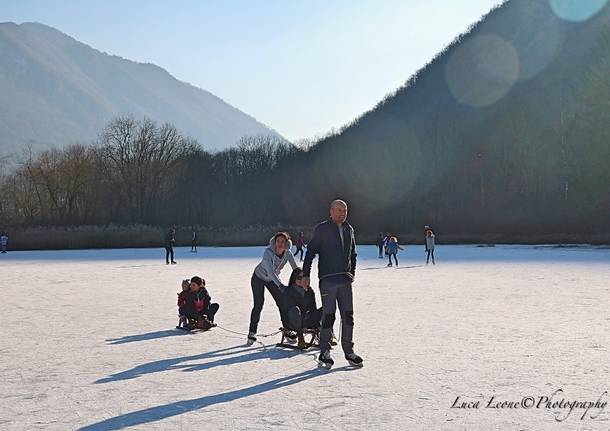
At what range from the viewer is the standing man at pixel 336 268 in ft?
23.7

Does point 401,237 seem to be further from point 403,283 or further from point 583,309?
point 583,309

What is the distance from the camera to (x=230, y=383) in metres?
6.63

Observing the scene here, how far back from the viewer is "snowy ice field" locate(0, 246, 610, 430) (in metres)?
5.36

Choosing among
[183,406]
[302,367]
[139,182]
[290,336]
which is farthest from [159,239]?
[183,406]

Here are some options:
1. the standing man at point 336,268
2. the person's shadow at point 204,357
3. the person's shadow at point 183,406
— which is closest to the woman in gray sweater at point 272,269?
the person's shadow at point 204,357

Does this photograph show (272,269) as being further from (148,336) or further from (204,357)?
(148,336)

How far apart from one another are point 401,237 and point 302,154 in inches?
1555

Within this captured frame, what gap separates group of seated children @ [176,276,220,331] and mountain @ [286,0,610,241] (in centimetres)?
4478

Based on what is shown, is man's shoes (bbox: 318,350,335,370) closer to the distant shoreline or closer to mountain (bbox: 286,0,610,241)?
the distant shoreline

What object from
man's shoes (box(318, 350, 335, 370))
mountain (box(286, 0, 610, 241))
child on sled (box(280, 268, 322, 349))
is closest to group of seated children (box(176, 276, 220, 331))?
child on sled (box(280, 268, 322, 349))

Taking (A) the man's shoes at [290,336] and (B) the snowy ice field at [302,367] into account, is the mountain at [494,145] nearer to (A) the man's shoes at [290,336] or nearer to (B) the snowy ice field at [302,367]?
(B) the snowy ice field at [302,367]

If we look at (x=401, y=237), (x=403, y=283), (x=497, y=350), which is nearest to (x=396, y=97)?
(x=401, y=237)

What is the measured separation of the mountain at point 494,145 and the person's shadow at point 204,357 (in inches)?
1816

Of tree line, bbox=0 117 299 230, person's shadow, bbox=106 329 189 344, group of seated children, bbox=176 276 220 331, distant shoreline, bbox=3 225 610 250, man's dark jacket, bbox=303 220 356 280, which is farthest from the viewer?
tree line, bbox=0 117 299 230
